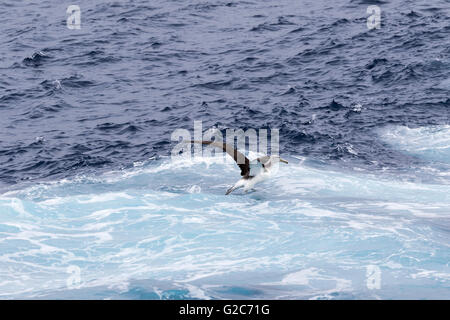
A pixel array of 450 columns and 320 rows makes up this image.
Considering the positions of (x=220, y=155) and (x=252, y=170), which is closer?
(x=252, y=170)

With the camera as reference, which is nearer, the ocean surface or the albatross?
the ocean surface

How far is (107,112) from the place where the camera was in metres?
49.3

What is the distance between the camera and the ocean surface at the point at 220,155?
28641 mm

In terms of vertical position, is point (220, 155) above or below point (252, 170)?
below

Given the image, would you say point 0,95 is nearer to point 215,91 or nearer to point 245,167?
point 215,91

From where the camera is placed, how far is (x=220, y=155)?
42688 millimetres

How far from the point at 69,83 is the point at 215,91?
10316mm

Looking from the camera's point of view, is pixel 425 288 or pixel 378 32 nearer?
pixel 425 288

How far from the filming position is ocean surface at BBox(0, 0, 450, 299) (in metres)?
28.6

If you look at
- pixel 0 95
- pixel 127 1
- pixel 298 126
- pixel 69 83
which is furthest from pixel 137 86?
pixel 127 1

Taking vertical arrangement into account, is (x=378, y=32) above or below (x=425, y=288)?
above

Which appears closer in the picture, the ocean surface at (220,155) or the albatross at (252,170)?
the ocean surface at (220,155)

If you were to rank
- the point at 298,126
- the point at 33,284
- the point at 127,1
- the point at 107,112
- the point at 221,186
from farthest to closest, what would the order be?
the point at 127,1 → the point at 107,112 → the point at 298,126 → the point at 221,186 → the point at 33,284
